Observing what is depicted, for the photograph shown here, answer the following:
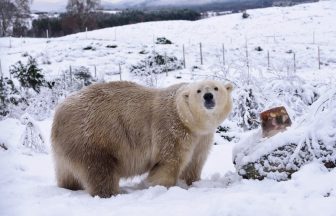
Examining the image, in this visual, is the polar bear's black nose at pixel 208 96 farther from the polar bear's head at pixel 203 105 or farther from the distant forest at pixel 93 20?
the distant forest at pixel 93 20

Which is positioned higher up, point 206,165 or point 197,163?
point 197,163

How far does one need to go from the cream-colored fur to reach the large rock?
59 centimetres

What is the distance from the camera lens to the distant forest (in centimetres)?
3516

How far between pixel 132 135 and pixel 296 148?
187 centimetres

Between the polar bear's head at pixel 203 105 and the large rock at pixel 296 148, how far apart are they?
521mm

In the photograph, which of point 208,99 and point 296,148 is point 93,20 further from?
point 296,148

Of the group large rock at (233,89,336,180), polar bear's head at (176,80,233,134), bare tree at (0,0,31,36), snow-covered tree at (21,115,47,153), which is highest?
bare tree at (0,0,31,36)

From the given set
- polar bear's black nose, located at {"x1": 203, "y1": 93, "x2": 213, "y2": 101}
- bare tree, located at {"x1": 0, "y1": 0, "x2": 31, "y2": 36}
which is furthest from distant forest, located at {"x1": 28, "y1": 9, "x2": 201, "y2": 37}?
polar bear's black nose, located at {"x1": 203, "y1": 93, "x2": 213, "y2": 101}

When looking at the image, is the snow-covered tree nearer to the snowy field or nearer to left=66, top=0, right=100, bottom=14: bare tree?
the snowy field

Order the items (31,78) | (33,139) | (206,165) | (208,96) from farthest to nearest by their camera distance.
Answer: (31,78)
(33,139)
(206,165)
(208,96)

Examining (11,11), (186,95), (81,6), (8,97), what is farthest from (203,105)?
(81,6)

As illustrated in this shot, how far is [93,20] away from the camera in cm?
4606

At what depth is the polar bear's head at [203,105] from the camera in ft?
17.7

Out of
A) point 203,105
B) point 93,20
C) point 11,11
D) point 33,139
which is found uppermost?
point 93,20
